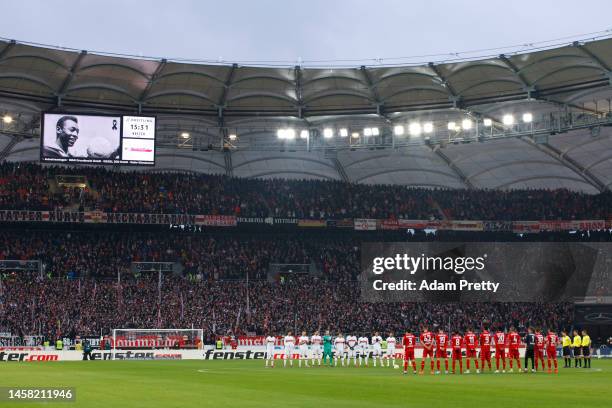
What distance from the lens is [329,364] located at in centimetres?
4259

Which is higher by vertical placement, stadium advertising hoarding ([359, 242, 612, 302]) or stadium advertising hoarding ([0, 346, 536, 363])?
stadium advertising hoarding ([359, 242, 612, 302])

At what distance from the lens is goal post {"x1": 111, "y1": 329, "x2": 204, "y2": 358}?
53.0 m

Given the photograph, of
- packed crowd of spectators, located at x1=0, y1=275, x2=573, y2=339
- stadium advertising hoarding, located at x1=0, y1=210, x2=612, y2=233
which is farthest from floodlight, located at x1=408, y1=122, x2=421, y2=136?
packed crowd of spectators, located at x1=0, y1=275, x2=573, y2=339

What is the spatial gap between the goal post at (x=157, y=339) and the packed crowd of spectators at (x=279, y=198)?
15.0 metres

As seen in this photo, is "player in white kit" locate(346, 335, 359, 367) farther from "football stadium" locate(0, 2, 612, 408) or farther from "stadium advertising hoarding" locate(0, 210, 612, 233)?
"stadium advertising hoarding" locate(0, 210, 612, 233)

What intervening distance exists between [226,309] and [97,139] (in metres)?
16.4

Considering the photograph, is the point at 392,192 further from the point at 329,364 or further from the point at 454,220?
the point at 329,364

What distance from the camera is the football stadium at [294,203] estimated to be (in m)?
55.8

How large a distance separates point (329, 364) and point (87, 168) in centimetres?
3570

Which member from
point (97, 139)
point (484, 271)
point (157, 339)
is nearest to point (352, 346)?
point (157, 339)

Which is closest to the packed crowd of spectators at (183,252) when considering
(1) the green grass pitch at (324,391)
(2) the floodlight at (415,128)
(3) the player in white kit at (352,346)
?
(2) the floodlight at (415,128)

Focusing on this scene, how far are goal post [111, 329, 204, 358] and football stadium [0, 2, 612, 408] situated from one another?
147 millimetres

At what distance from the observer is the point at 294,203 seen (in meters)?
71.1

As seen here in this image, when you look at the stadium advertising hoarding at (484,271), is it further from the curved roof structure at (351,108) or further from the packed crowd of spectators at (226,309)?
the curved roof structure at (351,108)
